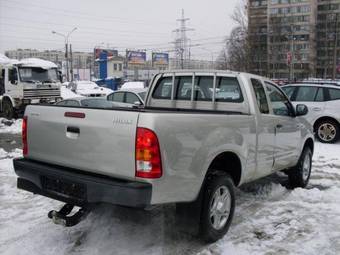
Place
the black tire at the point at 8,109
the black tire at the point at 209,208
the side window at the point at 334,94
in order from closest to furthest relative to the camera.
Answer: the black tire at the point at 209,208, the side window at the point at 334,94, the black tire at the point at 8,109

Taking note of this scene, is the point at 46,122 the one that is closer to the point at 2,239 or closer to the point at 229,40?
the point at 2,239

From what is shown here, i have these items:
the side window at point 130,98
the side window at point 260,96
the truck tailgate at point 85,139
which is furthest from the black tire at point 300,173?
the side window at point 130,98

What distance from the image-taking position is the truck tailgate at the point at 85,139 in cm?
363

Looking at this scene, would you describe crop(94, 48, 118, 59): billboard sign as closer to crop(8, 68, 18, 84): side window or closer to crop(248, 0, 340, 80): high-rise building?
crop(248, 0, 340, 80): high-rise building

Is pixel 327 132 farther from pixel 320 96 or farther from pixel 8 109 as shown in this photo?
pixel 8 109

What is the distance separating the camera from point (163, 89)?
6023 mm

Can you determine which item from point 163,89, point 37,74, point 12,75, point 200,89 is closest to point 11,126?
point 12,75

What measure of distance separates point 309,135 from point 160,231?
3484 mm

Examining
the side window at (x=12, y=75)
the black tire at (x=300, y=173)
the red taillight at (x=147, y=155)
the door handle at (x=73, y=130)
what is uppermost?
the side window at (x=12, y=75)

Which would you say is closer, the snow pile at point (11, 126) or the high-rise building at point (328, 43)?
the snow pile at point (11, 126)

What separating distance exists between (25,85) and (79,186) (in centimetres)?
1650

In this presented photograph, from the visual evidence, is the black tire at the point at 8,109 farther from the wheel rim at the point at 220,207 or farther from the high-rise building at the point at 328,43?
the high-rise building at the point at 328,43

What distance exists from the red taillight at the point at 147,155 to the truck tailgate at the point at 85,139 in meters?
0.06

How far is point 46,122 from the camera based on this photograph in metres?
4.34
